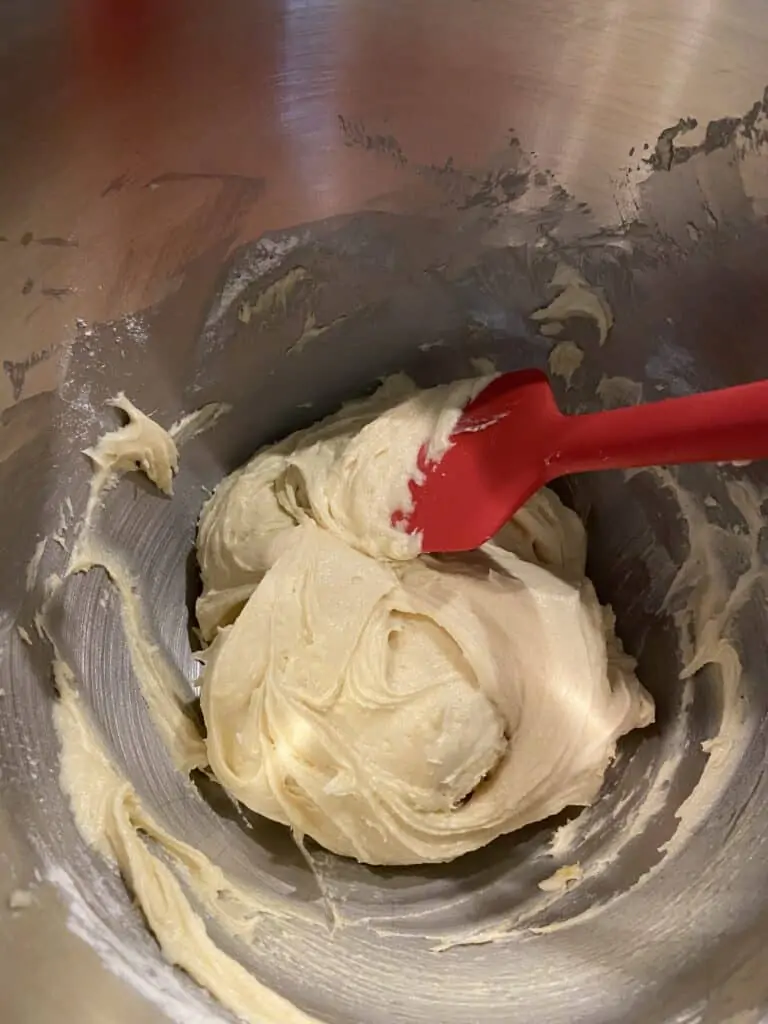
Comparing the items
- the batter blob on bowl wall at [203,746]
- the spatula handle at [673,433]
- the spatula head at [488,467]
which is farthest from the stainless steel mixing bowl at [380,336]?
the spatula handle at [673,433]

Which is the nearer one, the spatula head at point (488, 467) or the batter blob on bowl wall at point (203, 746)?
the batter blob on bowl wall at point (203, 746)

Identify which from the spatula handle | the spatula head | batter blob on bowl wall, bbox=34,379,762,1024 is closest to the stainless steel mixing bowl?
batter blob on bowl wall, bbox=34,379,762,1024

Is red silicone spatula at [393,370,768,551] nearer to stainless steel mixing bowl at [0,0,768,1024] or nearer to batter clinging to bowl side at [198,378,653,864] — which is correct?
batter clinging to bowl side at [198,378,653,864]

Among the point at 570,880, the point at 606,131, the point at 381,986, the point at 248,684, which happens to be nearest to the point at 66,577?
the point at 248,684

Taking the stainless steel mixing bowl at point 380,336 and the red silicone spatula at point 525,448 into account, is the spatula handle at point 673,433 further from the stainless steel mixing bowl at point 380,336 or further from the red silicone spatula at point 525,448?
the stainless steel mixing bowl at point 380,336

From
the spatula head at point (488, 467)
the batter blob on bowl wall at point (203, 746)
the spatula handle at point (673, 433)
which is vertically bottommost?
the batter blob on bowl wall at point (203, 746)

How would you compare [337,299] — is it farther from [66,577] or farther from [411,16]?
[66,577]

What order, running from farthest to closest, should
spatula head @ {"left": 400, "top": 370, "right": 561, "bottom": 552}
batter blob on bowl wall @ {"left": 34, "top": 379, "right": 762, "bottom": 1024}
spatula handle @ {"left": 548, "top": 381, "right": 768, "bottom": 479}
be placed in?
spatula head @ {"left": 400, "top": 370, "right": 561, "bottom": 552}, batter blob on bowl wall @ {"left": 34, "top": 379, "right": 762, "bottom": 1024}, spatula handle @ {"left": 548, "top": 381, "right": 768, "bottom": 479}

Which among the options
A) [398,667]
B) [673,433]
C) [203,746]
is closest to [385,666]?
[398,667]
